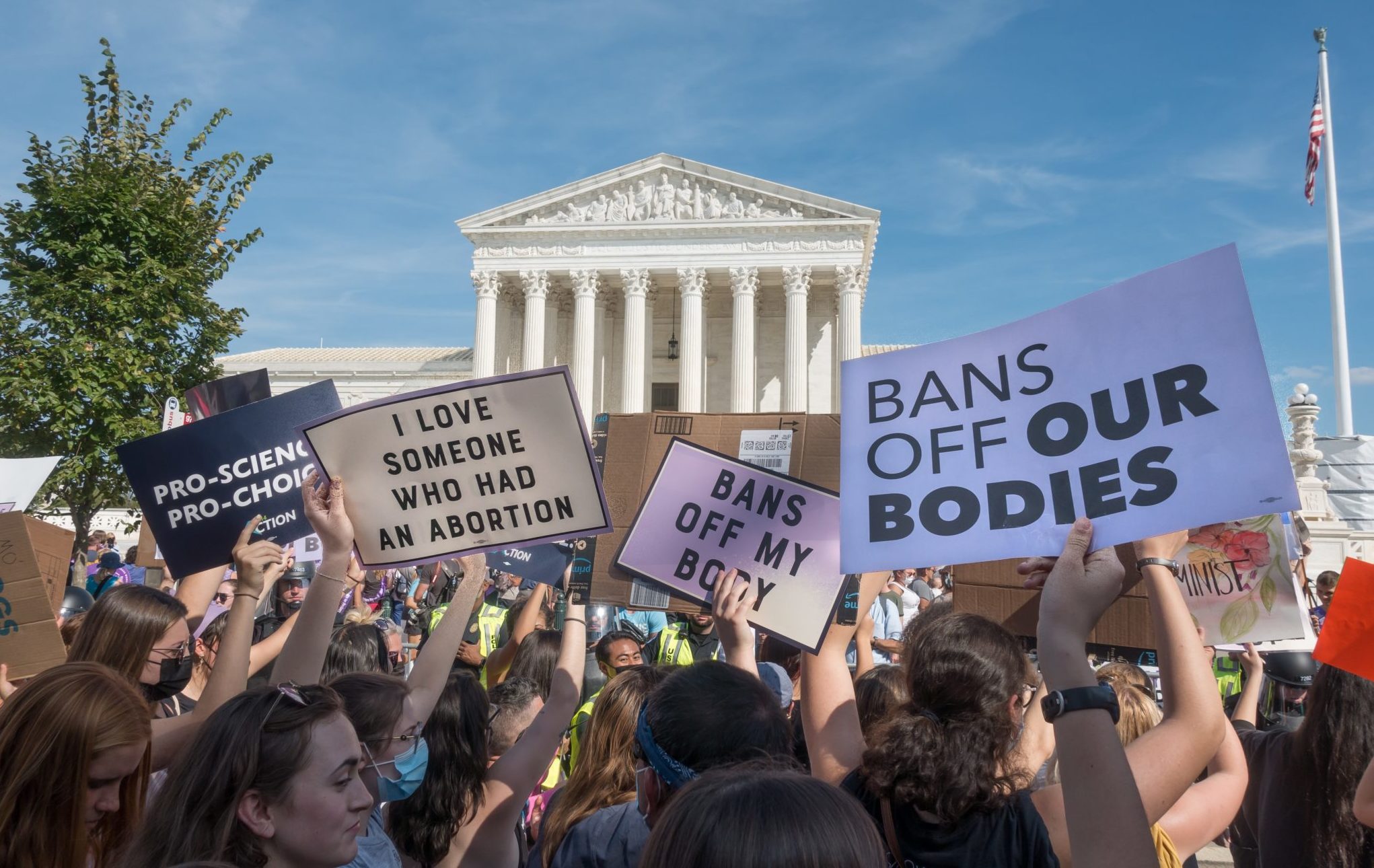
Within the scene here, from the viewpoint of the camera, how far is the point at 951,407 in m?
3.03

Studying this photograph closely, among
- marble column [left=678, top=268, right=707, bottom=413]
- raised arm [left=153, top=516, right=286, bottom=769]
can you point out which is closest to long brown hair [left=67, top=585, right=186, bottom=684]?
raised arm [left=153, top=516, right=286, bottom=769]

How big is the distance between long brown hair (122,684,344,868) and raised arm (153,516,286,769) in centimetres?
60

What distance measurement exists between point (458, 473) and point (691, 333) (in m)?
44.2

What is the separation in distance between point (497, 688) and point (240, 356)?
59274 mm

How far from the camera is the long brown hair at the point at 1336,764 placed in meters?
2.86

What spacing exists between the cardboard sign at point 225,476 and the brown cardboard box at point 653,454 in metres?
1.14

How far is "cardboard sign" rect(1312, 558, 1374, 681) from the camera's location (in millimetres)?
2467

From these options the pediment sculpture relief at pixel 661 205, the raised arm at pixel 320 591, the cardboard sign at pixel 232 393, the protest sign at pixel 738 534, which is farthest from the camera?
the pediment sculpture relief at pixel 661 205

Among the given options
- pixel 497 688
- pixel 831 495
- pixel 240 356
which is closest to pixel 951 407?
pixel 831 495

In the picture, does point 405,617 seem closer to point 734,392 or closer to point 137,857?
point 137,857

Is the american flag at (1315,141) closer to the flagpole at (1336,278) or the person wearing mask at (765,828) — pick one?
the flagpole at (1336,278)

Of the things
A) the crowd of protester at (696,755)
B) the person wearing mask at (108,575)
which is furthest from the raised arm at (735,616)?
the person wearing mask at (108,575)

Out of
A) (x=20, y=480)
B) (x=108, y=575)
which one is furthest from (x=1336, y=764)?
(x=108, y=575)

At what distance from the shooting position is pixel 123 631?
10.7 feet
